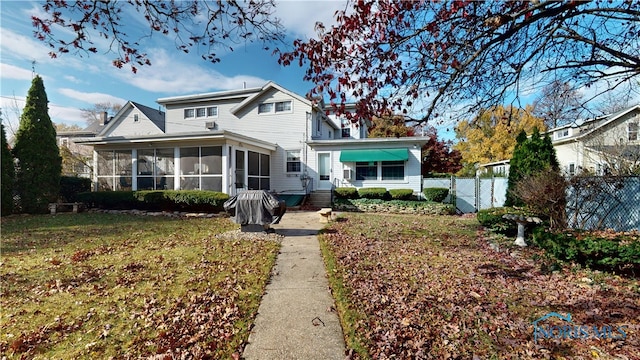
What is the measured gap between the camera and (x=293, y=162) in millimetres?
17812

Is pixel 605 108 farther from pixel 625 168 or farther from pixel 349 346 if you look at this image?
pixel 349 346

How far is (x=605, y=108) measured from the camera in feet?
17.7

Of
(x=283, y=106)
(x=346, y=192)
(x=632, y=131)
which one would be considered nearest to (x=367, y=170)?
(x=346, y=192)

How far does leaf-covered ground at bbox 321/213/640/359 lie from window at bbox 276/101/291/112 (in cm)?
1281

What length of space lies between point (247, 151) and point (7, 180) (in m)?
9.51

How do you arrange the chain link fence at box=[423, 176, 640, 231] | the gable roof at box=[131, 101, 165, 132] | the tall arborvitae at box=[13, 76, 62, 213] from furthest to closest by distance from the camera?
the gable roof at box=[131, 101, 165, 132] → the tall arborvitae at box=[13, 76, 62, 213] → the chain link fence at box=[423, 176, 640, 231]

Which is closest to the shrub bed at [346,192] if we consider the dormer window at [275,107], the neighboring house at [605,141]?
the dormer window at [275,107]

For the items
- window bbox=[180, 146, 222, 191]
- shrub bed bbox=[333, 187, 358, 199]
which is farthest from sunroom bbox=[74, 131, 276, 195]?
shrub bed bbox=[333, 187, 358, 199]

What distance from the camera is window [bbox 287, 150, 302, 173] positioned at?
1769cm

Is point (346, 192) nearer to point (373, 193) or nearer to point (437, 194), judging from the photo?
point (373, 193)

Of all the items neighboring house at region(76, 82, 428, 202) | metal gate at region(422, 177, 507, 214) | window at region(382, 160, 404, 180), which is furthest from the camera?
window at region(382, 160, 404, 180)

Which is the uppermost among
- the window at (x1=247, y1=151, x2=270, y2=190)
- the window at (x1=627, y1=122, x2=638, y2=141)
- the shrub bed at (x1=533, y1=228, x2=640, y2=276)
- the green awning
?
the window at (x1=627, y1=122, x2=638, y2=141)

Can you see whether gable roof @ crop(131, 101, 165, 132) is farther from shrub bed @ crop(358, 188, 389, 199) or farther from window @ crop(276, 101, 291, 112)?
shrub bed @ crop(358, 188, 389, 199)

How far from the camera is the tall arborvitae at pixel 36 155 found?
11.9m
